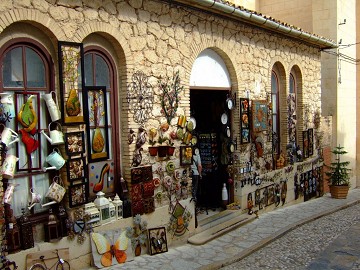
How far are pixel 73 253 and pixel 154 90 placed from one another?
2982 millimetres

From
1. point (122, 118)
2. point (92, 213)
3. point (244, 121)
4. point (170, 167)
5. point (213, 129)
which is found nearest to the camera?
point (92, 213)

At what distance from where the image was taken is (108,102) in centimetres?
636

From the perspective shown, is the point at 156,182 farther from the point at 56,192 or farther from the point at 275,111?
the point at 275,111

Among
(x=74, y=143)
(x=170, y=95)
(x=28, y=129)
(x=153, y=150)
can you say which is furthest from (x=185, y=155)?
(x=28, y=129)

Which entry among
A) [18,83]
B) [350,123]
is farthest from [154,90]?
[350,123]

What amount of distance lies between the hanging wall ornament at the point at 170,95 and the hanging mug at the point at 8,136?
2.75 m

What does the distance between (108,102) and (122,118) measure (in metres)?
0.35

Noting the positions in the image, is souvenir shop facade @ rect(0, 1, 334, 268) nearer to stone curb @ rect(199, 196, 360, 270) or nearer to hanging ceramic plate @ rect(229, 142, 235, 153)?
hanging ceramic plate @ rect(229, 142, 235, 153)

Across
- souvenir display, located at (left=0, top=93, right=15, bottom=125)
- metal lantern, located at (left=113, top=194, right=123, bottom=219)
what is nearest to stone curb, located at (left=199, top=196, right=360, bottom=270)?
metal lantern, located at (left=113, top=194, right=123, bottom=219)

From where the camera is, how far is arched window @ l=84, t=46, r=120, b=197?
239 inches

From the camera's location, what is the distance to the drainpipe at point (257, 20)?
733 cm

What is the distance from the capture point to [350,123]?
1562 cm

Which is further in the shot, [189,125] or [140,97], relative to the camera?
[189,125]

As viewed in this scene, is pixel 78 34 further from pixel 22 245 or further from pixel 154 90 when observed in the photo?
pixel 22 245
